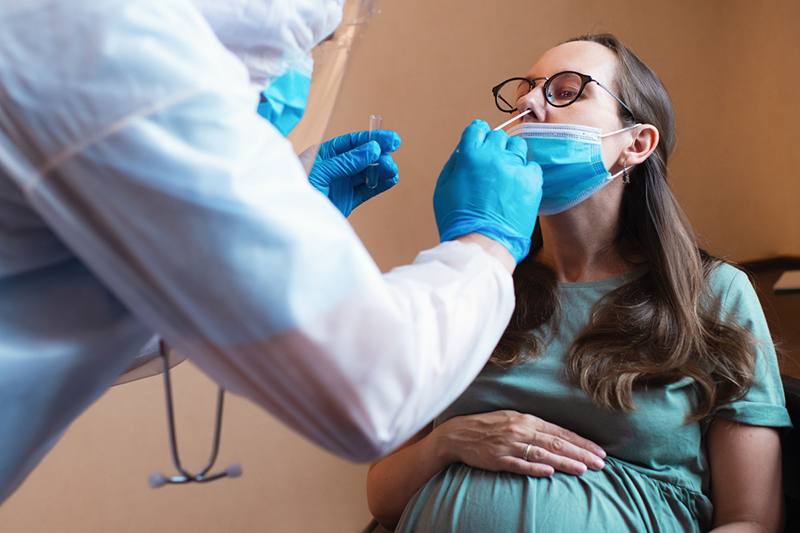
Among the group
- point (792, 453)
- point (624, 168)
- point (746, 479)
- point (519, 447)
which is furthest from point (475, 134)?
point (792, 453)

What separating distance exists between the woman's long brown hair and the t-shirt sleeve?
20mm

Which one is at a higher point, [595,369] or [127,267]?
[127,267]

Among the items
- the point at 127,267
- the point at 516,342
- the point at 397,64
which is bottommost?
the point at 516,342

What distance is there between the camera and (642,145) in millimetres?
1462

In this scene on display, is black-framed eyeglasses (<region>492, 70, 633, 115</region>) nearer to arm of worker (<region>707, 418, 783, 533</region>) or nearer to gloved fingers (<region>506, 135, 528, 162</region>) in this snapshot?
gloved fingers (<region>506, 135, 528, 162</region>)

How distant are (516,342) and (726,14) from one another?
1.96 m

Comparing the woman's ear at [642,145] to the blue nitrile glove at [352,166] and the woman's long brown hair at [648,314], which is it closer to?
the woman's long brown hair at [648,314]

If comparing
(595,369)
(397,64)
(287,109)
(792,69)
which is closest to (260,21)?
(287,109)

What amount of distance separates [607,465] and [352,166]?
2.68 feet

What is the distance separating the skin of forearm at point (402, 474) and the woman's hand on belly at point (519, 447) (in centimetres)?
4

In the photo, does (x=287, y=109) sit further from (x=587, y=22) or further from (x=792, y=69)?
(x=792, y=69)

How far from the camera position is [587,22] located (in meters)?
2.44

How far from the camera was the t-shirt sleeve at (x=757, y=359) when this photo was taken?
1202mm

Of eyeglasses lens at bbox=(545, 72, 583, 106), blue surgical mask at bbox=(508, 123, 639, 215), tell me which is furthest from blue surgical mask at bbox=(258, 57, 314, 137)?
eyeglasses lens at bbox=(545, 72, 583, 106)
